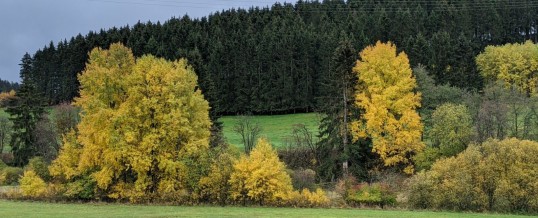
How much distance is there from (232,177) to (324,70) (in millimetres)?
63749

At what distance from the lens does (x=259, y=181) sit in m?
47.5

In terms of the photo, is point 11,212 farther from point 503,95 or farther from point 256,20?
point 256,20

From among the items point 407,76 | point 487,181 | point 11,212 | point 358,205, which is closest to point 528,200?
point 487,181

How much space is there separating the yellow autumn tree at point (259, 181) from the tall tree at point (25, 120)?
38.0 meters

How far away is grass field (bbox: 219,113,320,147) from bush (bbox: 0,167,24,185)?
98.0ft

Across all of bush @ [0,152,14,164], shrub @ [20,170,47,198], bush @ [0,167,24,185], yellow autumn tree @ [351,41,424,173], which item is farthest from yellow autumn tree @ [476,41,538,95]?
bush @ [0,152,14,164]

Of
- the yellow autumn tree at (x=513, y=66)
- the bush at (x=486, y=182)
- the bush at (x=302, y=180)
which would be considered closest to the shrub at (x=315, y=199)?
the bush at (x=302, y=180)

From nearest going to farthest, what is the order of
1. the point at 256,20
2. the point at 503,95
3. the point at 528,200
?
the point at 528,200 < the point at 503,95 < the point at 256,20

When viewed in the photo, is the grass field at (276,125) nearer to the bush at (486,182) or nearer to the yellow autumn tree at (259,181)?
the yellow autumn tree at (259,181)

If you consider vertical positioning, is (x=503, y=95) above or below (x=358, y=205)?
above

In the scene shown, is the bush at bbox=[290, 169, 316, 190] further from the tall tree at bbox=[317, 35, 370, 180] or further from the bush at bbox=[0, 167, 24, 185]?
the bush at bbox=[0, 167, 24, 185]

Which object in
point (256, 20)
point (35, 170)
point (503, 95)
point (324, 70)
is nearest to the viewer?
point (35, 170)

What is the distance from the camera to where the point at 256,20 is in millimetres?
155375

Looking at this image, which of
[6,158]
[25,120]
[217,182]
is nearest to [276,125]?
[25,120]
